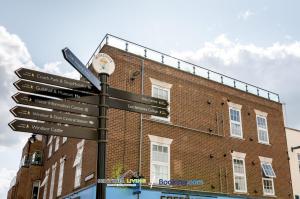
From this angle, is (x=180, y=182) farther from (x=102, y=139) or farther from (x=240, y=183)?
(x=102, y=139)

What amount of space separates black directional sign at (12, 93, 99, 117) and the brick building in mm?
8271

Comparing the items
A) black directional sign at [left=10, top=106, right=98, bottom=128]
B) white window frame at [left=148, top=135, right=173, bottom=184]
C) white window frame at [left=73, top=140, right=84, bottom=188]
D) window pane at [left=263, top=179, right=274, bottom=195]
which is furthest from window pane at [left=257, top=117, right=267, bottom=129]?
black directional sign at [left=10, top=106, right=98, bottom=128]

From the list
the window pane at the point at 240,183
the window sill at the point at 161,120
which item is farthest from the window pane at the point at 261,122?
the window sill at the point at 161,120

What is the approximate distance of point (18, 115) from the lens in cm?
515

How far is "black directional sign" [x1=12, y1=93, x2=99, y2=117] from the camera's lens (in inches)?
208

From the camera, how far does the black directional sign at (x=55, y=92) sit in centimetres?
535

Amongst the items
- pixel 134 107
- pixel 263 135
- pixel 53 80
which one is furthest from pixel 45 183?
pixel 53 80

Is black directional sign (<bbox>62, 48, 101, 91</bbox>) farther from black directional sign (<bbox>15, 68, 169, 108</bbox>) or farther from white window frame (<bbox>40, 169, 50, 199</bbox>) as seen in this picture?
white window frame (<bbox>40, 169, 50, 199</bbox>)

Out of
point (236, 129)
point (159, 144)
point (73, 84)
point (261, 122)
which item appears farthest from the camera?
point (261, 122)

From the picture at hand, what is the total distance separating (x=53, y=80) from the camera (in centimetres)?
565

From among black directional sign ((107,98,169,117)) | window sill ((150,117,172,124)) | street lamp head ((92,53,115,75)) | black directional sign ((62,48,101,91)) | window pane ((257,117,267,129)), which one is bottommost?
black directional sign ((107,98,169,117))

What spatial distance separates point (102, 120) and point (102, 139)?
36 cm

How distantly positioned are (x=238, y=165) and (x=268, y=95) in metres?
6.25

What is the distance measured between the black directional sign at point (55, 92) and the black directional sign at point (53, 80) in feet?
0.24
